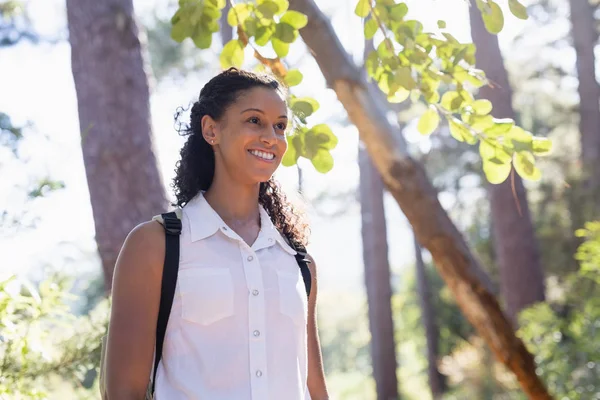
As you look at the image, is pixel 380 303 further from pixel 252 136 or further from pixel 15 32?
pixel 252 136

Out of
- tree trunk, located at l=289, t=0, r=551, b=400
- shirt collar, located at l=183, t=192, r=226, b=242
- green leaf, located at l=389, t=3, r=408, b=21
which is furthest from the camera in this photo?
tree trunk, located at l=289, t=0, r=551, b=400

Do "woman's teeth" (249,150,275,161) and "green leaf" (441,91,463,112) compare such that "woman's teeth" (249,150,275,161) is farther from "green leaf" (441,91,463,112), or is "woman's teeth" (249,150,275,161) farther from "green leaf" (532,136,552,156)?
"green leaf" (532,136,552,156)

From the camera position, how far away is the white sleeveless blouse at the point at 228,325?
1984 millimetres

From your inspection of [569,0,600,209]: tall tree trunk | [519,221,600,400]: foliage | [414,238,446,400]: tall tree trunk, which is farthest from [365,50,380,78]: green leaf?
[414,238,446,400]: tall tree trunk

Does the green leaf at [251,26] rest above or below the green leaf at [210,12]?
below

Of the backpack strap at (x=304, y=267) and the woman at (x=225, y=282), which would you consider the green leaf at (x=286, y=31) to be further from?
the backpack strap at (x=304, y=267)

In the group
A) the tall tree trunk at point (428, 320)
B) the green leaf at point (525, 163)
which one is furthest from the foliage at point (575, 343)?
the tall tree trunk at point (428, 320)

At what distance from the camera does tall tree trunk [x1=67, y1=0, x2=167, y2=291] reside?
13.4 feet

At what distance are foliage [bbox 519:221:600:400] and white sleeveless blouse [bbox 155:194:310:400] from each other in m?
3.13

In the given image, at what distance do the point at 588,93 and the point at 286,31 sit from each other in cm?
1344

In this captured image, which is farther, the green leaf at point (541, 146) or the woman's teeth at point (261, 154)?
the green leaf at point (541, 146)

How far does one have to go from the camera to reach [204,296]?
78.6 inches

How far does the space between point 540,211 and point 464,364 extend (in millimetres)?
8282

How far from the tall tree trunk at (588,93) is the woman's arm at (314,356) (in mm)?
13306
